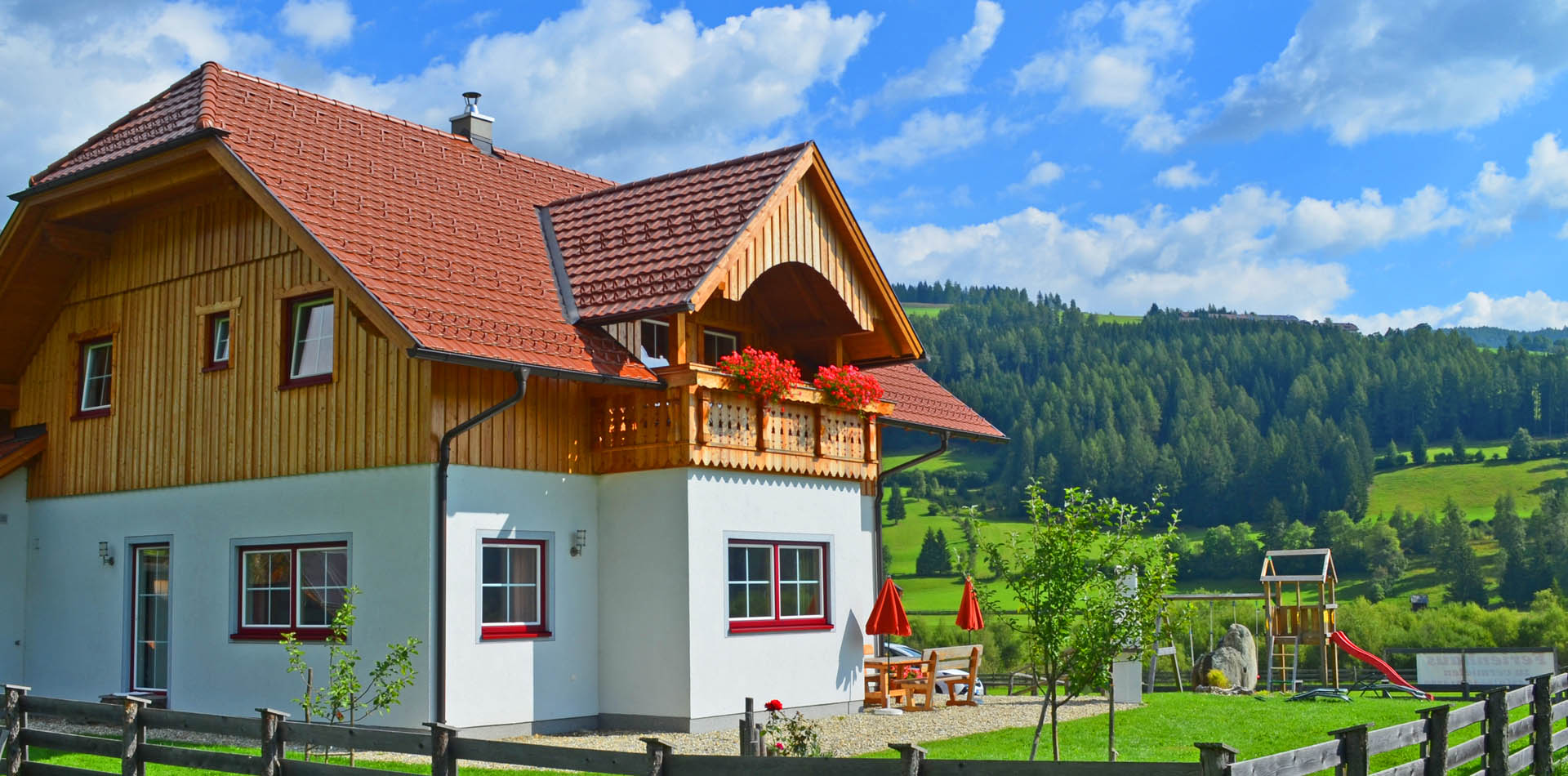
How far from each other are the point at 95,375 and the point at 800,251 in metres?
9.63

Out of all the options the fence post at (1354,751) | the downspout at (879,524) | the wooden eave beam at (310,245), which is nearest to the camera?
the fence post at (1354,751)

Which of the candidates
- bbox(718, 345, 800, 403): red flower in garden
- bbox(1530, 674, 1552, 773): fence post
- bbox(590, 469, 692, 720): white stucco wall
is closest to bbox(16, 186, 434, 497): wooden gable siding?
bbox(590, 469, 692, 720): white stucco wall

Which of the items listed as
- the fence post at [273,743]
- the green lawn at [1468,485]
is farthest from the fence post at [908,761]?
the green lawn at [1468,485]

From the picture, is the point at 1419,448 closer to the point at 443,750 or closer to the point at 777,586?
the point at 777,586

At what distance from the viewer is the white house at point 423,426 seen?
15242 millimetres

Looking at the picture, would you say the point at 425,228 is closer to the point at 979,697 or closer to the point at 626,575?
the point at 626,575

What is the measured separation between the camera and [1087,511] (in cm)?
1239

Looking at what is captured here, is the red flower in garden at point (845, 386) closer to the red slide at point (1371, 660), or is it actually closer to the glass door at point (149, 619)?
the glass door at point (149, 619)

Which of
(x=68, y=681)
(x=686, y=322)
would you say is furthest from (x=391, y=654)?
(x=68, y=681)

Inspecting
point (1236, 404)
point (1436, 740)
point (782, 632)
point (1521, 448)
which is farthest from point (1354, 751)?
point (1236, 404)

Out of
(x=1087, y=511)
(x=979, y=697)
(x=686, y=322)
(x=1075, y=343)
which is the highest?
(x=1075, y=343)

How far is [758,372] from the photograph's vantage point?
16734 mm

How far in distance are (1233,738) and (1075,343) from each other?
450 ft

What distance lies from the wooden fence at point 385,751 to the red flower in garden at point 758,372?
23.3ft
